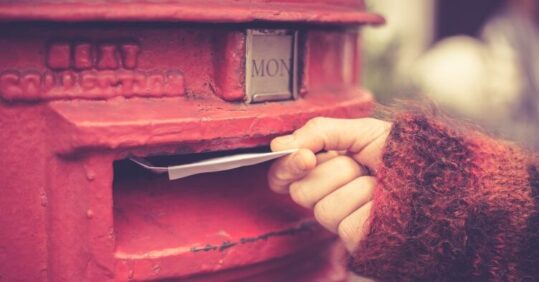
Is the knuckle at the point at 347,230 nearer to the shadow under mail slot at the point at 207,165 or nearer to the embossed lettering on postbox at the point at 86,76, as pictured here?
the shadow under mail slot at the point at 207,165

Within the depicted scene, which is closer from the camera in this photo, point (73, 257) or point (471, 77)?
point (73, 257)

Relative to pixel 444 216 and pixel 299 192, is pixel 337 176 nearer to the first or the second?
pixel 299 192

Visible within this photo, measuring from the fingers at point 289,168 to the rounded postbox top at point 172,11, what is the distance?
0.94 feet

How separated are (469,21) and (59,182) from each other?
258 inches

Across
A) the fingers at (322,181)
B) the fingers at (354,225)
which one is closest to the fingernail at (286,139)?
the fingers at (322,181)

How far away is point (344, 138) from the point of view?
1353mm

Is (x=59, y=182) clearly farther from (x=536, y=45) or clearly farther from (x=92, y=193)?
(x=536, y=45)

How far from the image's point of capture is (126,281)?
1204mm

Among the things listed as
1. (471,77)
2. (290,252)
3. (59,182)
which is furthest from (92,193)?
(471,77)

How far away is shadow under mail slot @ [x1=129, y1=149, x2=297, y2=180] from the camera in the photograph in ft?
3.85

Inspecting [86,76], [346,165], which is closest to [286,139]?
[346,165]

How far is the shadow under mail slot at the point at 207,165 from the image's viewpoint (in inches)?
46.2

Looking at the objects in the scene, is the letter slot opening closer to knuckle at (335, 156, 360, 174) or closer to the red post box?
the red post box

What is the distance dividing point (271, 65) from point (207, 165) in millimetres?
291
